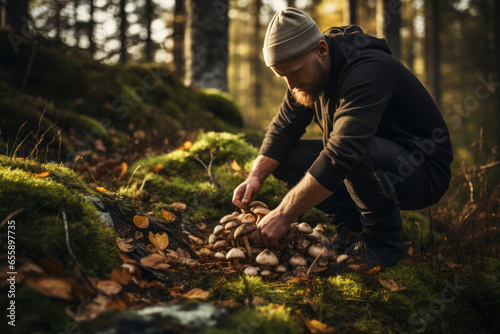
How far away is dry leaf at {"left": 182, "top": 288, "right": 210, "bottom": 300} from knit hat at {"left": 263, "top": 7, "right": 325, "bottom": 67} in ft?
6.41

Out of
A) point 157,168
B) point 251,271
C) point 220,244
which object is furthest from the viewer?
point 157,168

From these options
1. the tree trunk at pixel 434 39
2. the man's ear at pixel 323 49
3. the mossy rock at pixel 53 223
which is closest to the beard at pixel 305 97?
the man's ear at pixel 323 49

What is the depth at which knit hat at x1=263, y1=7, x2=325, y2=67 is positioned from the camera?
2736 mm

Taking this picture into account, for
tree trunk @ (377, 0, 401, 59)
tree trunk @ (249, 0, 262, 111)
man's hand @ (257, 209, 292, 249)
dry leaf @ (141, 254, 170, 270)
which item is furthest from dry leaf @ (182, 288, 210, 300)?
tree trunk @ (249, 0, 262, 111)

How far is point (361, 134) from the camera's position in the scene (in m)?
2.51

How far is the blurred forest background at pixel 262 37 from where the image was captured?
8.89 meters

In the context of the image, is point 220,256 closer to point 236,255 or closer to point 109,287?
point 236,255

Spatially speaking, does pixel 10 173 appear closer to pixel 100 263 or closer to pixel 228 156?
pixel 100 263

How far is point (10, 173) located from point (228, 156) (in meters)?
2.92

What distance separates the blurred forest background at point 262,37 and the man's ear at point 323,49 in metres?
4.73

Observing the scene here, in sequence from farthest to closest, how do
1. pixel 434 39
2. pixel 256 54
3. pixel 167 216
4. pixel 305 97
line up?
1. pixel 256 54
2. pixel 434 39
3. pixel 167 216
4. pixel 305 97

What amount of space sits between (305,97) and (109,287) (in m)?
2.34

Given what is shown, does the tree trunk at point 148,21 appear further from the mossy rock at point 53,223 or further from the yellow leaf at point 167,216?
the mossy rock at point 53,223

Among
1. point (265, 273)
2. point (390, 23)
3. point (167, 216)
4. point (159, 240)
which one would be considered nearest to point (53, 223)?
point (159, 240)
